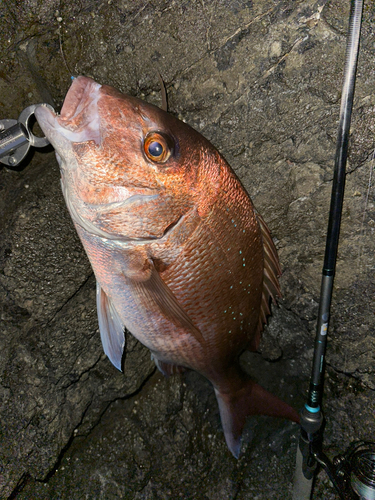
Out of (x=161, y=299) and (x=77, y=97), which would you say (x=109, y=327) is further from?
(x=77, y=97)

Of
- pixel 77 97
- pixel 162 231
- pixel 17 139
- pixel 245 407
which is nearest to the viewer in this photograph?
pixel 77 97

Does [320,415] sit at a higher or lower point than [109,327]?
lower

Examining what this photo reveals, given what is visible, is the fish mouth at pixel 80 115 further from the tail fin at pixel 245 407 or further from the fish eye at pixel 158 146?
the tail fin at pixel 245 407

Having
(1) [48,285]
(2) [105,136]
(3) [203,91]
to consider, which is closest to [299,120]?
(3) [203,91]

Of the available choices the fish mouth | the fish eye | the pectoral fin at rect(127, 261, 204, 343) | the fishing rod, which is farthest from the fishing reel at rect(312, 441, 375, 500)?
the fish mouth

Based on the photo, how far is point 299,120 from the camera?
142cm

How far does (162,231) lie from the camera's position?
1.21m

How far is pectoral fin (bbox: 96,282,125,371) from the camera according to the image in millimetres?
1537

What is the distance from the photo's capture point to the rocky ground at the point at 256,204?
140cm

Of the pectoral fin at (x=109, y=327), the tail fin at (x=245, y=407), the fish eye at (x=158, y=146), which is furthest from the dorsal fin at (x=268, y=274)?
the pectoral fin at (x=109, y=327)

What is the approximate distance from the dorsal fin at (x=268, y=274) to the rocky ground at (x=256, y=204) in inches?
6.1

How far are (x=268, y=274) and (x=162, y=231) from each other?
23.8 inches

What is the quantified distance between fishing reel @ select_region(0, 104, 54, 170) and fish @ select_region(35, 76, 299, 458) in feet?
1.32

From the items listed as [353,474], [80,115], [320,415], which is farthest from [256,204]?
[353,474]
